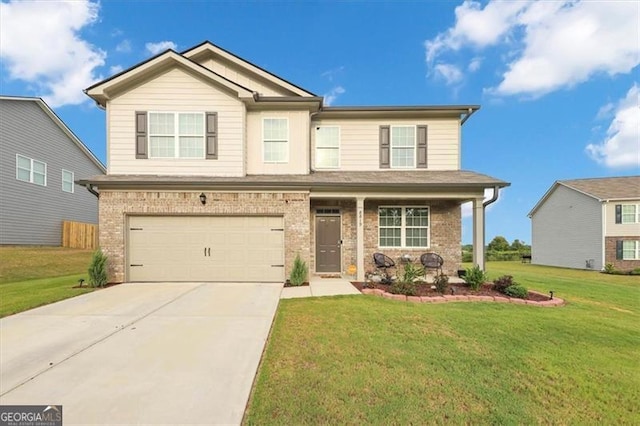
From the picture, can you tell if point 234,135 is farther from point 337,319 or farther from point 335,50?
point 335,50

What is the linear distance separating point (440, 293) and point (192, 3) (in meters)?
13.2

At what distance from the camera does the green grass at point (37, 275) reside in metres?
7.18

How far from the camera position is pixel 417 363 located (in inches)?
150

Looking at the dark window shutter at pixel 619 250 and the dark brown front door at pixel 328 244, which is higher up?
the dark brown front door at pixel 328 244

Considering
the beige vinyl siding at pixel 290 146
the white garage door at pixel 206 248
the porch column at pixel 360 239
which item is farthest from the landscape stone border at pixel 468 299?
the beige vinyl siding at pixel 290 146

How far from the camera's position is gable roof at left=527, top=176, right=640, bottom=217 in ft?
63.4

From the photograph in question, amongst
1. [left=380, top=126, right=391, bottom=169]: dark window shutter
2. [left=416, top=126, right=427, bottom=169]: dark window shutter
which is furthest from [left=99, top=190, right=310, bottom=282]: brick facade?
[left=416, top=126, right=427, bottom=169]: dark window shutter

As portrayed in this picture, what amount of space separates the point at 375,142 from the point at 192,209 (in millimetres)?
6665

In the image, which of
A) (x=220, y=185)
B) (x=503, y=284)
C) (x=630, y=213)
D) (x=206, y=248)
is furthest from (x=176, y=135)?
(x=630, y=213)

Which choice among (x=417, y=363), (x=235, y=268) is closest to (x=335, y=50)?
(x=235, y=268)

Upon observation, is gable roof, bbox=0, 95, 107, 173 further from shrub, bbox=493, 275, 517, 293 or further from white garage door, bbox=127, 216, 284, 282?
shrub, bbox=493, 275, 517, 293

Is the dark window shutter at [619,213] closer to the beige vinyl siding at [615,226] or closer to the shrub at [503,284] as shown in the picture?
the beige vinyl siding at [615,226]

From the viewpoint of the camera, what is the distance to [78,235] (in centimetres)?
1823

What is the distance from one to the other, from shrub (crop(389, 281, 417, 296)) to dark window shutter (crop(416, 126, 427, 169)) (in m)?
4.93
